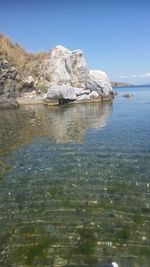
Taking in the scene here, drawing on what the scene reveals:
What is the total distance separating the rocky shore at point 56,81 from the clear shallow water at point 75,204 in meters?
50.0

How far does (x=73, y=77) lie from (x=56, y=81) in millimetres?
4840

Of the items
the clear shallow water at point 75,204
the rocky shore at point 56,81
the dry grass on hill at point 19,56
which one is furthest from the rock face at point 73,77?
the clear shallow water at point 75,204

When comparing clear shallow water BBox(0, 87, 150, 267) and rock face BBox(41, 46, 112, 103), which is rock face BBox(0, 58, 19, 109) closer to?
rock face BBox(41, 46, 112, 103)

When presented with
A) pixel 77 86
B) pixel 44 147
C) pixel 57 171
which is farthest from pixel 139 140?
pixel 77 86

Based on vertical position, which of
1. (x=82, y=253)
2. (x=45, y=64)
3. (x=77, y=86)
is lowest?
(x=82, y=253)

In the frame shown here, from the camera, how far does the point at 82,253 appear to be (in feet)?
37.9

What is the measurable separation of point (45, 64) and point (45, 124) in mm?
54969

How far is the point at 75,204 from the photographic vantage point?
15734mm

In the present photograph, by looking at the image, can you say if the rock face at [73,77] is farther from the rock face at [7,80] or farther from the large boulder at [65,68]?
the rock face at [7,80]

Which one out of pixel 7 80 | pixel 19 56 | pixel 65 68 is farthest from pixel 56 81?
pixel 19 56

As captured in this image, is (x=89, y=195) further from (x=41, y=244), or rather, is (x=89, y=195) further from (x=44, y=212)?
(x=41, y=244)

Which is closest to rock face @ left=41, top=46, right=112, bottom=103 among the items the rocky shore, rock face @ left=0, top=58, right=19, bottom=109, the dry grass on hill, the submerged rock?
the rocky shore

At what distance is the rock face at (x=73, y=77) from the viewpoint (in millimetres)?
81500

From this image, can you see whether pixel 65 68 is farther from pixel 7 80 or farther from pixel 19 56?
pixel 19 56
